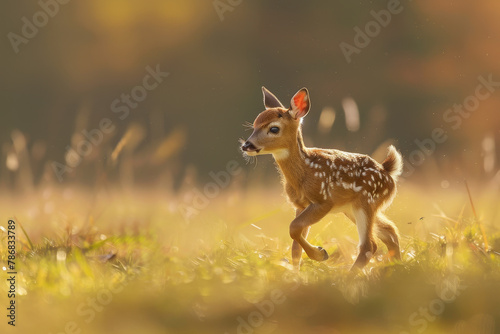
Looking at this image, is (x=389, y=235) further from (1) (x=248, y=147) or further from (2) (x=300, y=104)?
(1) (x=248, y=147)

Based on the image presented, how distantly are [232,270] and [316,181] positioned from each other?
1.01 m

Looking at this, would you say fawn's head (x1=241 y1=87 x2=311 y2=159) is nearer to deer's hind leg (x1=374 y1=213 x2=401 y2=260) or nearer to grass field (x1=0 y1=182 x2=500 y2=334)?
grass field (x1=0 y1=182 x2=500 y2=334)

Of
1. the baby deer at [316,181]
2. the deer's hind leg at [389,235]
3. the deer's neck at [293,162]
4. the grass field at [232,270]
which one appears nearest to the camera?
the grass field at [232,270]

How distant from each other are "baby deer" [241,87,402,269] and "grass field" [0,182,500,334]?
9.0 inches

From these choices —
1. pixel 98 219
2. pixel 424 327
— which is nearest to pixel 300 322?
pixel 424 327

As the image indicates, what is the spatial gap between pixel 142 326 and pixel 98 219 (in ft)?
7.51

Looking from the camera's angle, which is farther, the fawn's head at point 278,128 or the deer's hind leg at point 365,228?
the deer's hind leg at point 365,228

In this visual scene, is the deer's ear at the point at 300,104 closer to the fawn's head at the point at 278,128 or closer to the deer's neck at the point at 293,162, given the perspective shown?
the fawn's head at the point at 278,128

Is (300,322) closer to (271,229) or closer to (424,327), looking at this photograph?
(424,327)

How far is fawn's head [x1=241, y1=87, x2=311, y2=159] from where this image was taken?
4695mm

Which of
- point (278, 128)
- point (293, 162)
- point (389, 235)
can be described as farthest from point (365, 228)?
point (278, 128)

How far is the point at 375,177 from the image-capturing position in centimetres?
514

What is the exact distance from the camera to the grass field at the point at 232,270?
3.47 meters

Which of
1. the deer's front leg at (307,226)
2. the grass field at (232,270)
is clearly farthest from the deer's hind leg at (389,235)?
the deer's front leg at (307,226)
